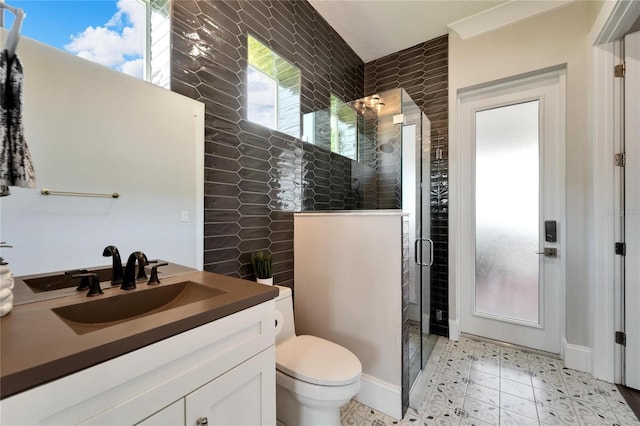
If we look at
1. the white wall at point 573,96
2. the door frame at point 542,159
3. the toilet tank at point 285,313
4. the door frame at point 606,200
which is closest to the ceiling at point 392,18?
the white wall at point 573,96

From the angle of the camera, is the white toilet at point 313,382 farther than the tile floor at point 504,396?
No

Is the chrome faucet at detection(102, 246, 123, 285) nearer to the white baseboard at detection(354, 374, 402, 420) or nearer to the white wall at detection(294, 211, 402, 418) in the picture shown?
the white wall at detection(294, 211, 402, 418)

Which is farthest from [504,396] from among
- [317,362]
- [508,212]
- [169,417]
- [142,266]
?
[142,266]

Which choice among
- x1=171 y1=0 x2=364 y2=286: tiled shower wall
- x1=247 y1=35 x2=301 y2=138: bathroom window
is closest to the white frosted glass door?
x1=171 y1=0 x2=364 y2=286: tiled shower wall

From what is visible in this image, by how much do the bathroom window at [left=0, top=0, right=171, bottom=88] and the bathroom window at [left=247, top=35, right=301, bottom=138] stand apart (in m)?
0.53

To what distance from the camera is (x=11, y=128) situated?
0.72 metres

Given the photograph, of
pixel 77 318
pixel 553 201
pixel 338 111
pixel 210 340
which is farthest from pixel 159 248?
pixel 553 201

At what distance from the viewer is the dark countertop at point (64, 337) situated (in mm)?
467

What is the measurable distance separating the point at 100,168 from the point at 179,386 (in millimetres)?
962

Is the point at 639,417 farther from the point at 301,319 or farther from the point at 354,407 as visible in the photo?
the point at 301,319

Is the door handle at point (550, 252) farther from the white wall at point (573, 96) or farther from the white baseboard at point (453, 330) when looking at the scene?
the white baseboard at point (453, 330)

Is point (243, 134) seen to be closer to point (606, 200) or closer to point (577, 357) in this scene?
point (606, 200)

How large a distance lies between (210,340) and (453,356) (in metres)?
2.27

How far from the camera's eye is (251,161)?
174 cm
